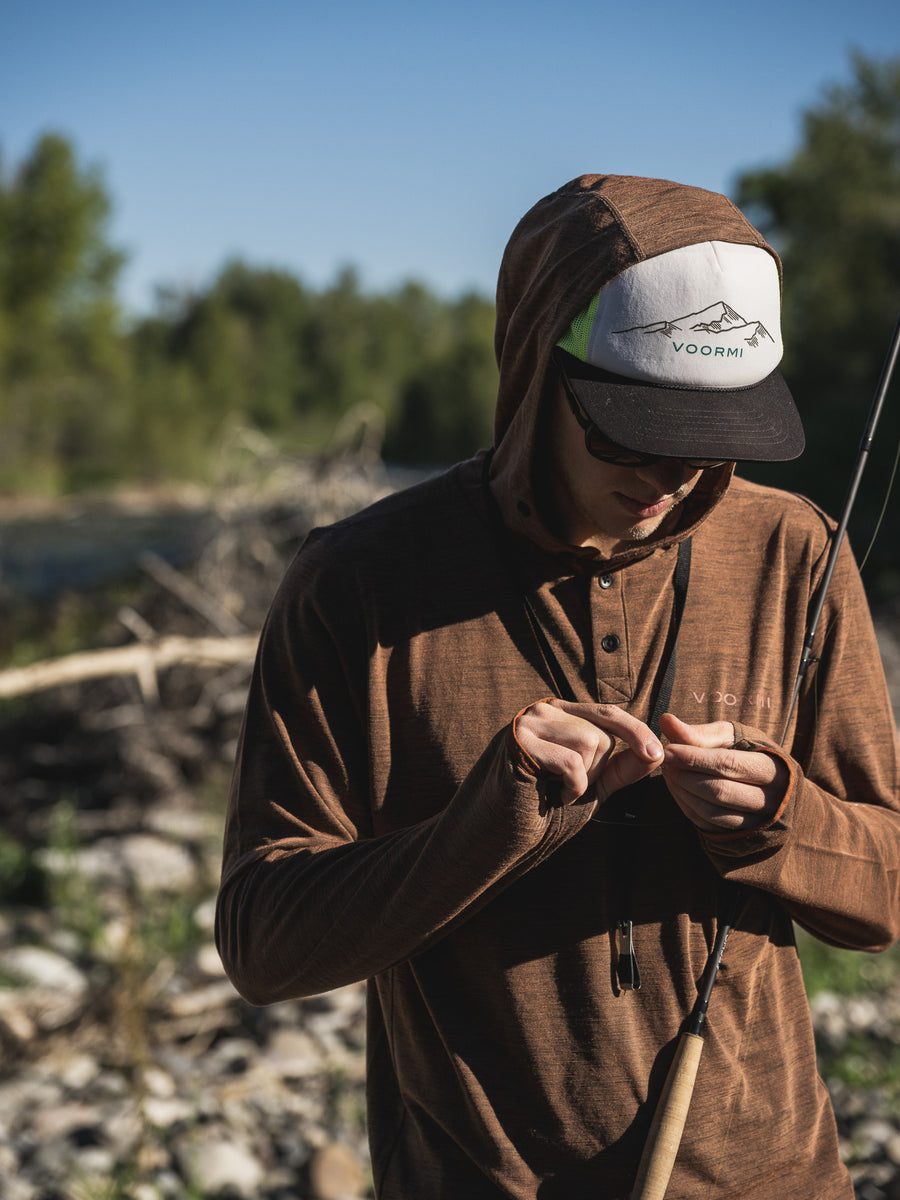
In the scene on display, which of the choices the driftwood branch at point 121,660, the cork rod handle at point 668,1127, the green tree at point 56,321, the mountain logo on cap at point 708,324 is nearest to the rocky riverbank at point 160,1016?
the driftwood branch at point 121,660

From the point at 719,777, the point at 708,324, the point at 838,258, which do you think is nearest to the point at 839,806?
the point at 719,777

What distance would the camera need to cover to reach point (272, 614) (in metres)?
1.95

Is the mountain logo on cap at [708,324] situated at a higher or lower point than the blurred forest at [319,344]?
lower

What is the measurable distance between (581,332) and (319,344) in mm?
94086

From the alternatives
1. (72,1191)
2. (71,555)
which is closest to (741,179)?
(71,555)

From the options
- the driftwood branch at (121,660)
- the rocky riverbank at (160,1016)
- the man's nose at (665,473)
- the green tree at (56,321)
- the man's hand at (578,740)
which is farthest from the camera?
the green tree at (56,321)

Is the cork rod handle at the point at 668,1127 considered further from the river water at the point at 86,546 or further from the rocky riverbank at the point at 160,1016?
the river water at the point at 86,546

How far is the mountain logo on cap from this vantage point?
5.46 ft

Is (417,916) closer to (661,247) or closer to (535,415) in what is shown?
(535,415)

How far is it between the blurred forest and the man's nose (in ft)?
25.1

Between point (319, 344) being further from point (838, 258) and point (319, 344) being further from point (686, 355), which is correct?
point (686, 355)

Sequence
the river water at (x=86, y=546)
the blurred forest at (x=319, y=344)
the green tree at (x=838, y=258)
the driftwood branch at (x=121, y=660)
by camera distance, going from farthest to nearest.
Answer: the blurred forest at (x=319, y=344) < the green tree at (x=838, y=258) < the river water at (x=86, y=546) < the driftwood branch at (x=121, y=660)

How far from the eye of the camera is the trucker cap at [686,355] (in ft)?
Answer: 5.45

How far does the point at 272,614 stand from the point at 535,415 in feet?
1.89
